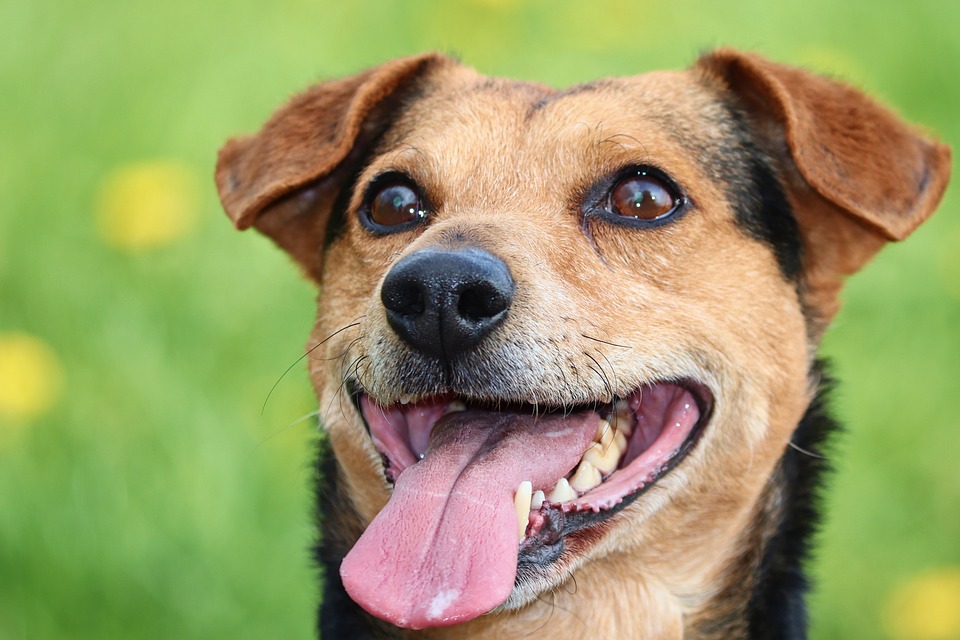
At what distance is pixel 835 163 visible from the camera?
421 centimetres

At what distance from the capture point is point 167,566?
5648 mm

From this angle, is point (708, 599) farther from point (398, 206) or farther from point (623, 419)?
point (398, 206)

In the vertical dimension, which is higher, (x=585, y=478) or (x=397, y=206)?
(x=397, y=206)

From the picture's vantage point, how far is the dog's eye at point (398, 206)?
14.4ft

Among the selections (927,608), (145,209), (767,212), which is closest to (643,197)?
(767,212)

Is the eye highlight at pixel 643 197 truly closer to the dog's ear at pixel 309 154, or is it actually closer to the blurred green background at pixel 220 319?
the dog's ear at pixel 309 154

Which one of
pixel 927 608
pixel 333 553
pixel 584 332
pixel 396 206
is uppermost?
pixel 396 206

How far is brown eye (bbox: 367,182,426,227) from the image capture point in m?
4.38

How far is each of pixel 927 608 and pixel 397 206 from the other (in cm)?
316

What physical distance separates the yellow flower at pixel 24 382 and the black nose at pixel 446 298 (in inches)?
121

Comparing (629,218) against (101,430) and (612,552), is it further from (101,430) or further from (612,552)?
(101,430)

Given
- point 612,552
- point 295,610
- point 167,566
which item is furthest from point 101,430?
point 612,552

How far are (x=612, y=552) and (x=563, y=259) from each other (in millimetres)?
934

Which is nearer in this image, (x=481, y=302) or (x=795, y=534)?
(x=481, y=302)
